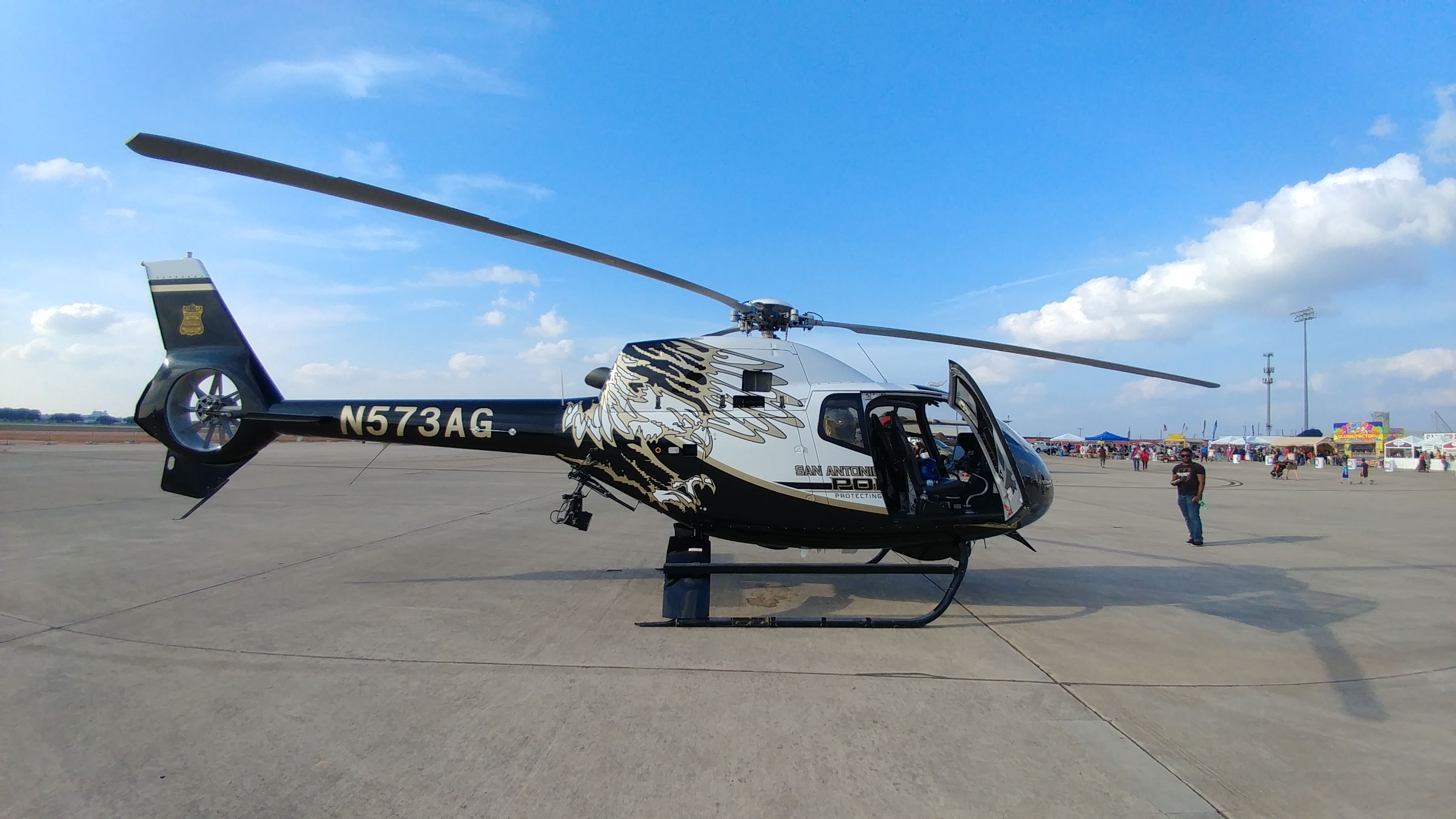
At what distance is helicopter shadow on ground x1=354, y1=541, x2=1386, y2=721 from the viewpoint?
6.04 meters

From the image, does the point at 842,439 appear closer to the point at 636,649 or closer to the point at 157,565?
the point at 636,649

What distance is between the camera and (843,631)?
5.53m

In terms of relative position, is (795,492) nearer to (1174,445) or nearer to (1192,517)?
(1192,517)

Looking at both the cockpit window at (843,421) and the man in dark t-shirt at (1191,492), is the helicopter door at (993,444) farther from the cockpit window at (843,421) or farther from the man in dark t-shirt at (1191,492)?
the man in dark t-shirt at (1191,492)

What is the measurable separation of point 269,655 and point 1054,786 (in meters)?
5.18

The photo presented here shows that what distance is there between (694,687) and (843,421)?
115 inches

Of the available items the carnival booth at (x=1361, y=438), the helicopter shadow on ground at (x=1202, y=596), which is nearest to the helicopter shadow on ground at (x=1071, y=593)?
the helicopter shadow on ground at (x=1202, y=596)

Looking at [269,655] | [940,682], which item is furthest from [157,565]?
[940,682]

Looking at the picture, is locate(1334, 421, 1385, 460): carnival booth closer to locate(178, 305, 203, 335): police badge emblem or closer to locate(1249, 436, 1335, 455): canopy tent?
locate(1249, 436, 1335, 455): canopy tent

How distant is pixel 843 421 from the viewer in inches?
243

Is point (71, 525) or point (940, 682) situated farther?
point (71, 525)

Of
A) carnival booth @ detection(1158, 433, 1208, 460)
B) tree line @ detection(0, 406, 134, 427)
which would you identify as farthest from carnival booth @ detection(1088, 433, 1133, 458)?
tree line @ detection(0, 406, 134, 427)

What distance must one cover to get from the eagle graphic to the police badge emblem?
4.26 meters

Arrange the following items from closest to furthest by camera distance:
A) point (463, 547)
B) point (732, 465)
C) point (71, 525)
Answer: point (732, 465)
point (463, 547)
point (71, 525)
